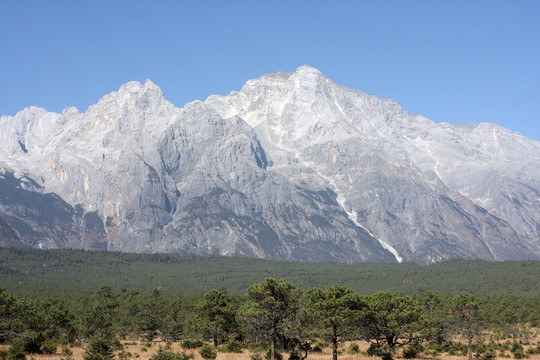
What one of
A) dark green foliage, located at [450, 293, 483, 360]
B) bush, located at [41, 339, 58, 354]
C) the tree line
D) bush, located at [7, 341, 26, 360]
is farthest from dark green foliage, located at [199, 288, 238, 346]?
dark green foliage, located at [450, 293, 483, 360]

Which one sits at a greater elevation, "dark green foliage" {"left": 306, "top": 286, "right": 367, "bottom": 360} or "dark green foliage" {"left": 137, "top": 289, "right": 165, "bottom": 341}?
"dark green foliage" {"left": 306, "top": 286, "right": 367, "bottom": 360}

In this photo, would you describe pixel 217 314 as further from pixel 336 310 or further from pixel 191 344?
pixel 336 310

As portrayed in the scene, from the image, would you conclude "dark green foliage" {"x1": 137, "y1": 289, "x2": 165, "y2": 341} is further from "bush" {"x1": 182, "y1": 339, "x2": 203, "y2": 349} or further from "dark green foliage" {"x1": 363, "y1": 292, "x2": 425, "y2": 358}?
"dark green foliage" {"x1": 363, "y1": 292, "x2": 425, "y2": 358}

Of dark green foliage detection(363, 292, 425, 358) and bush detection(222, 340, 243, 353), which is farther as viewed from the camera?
bush detection(222, 340, 243, 353)

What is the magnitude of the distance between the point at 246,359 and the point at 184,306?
314 feet

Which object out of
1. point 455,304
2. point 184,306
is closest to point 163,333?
point 184,306

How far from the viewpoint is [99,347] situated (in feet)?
256

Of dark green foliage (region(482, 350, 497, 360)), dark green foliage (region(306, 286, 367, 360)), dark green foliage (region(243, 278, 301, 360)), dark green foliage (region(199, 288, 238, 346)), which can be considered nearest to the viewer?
dark green foliage (region(306, 286, 367, 360))

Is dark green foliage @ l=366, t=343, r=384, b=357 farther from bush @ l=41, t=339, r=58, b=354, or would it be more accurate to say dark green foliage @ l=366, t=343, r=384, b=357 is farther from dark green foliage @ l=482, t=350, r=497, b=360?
bush @ l=41, t=339, r=58, b=354

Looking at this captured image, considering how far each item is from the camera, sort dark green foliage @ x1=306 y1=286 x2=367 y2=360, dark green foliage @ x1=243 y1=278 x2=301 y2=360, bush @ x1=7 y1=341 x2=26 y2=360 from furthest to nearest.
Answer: dark green foliage @ x1=243 y1=278 x2=301 y2=360
dark green foliage @ x1=306 y1=286 x2=367 y2=360
bush @ x1=7 y1=341 x2=26 y2=360

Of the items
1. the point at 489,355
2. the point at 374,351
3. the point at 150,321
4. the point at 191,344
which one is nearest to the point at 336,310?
the point at 374,351

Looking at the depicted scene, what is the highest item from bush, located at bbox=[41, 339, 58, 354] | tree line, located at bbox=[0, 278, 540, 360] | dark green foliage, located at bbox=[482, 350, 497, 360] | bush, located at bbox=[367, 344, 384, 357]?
tree line, located at bbox=[0, 278, 540, 360]

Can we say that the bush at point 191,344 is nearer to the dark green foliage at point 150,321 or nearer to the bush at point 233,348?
the bush at point 233,348

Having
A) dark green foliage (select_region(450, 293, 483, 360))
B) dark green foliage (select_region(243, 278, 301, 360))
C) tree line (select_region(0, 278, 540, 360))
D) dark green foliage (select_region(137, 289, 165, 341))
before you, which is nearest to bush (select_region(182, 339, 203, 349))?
tree line (select_region(0, 278, 540, 360))
